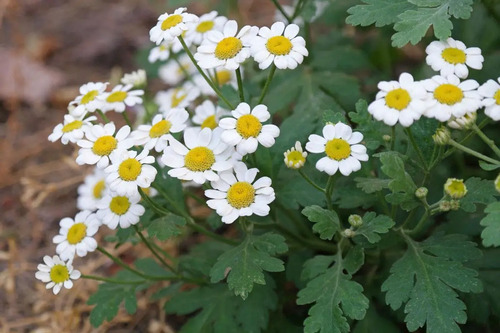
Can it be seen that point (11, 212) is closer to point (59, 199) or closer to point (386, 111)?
point (59, 199)

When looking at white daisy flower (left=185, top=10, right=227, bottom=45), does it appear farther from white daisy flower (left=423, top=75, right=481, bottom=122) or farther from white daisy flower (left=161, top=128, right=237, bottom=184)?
white daisy flower (left=423, top=75, right=481, bottom=122)

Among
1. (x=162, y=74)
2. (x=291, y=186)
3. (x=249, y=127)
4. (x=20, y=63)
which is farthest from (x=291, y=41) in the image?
(x=20, y=63)

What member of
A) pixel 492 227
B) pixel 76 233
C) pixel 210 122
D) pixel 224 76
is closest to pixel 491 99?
pixel 492 227

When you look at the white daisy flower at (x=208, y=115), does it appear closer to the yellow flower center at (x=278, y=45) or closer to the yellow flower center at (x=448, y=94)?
the yellow flower center at (x=278, y=45)

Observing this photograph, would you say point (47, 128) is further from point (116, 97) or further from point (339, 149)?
point (339, 149)

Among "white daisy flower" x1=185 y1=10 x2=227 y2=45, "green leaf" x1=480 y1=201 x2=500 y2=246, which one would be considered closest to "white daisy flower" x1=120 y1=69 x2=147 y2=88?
"white daisy flower" x1=185 y1=10 x2=227 y2=45

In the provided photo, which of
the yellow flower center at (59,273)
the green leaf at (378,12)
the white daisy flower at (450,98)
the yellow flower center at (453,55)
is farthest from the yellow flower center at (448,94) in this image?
the yellow flower center at (59,273)
